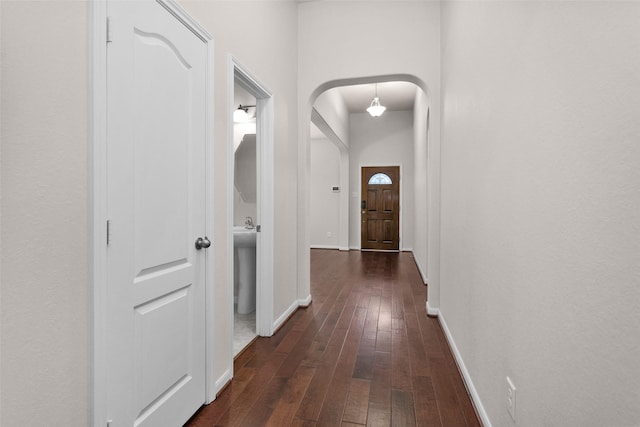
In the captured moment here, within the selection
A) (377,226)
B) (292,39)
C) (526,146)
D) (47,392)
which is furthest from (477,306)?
(377,226)

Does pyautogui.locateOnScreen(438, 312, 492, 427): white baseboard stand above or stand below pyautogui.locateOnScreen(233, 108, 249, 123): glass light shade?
below

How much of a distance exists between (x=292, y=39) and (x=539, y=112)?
9.52 ft

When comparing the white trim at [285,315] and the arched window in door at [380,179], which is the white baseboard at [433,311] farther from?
the arched window in door at [380,179]

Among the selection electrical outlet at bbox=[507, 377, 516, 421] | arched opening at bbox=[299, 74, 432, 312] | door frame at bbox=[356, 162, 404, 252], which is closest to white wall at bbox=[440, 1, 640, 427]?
electrical outlet at bbox=[507, 377, 516, 421]

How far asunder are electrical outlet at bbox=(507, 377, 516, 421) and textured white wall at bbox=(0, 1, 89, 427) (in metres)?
1.57

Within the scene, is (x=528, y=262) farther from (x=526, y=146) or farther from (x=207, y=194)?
(x=207, y=194)

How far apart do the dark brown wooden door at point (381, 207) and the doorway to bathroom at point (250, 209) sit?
4699 mm

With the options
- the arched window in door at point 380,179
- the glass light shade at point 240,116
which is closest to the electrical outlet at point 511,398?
the glass light shade at point 240,116

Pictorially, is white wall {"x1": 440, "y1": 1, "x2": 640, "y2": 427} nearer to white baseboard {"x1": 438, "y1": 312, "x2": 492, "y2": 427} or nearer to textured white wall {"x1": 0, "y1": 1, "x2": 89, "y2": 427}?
white baseboard {"x1": 438, "y1": 312, "x2": 492, "y2": 427}

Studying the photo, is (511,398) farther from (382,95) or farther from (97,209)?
(382,95)

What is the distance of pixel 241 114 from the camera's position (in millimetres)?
3746

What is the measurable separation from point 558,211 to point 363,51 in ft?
9.83

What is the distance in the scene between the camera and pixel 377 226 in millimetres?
8133

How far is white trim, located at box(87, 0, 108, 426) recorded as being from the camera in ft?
3.71
